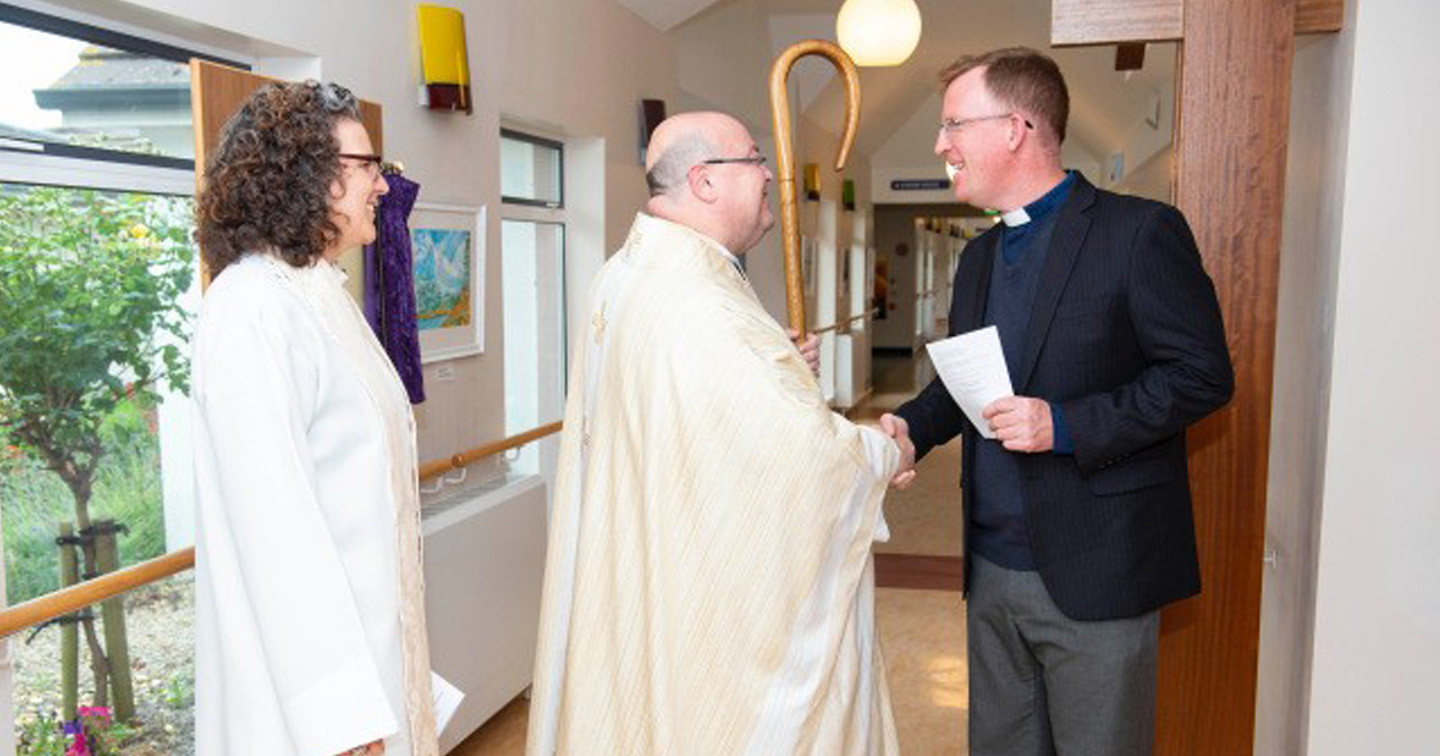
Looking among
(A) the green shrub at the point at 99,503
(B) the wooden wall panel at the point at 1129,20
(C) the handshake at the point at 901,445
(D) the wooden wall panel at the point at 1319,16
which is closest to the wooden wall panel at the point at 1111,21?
(B) the wooden wall panel at the point at 1129,20

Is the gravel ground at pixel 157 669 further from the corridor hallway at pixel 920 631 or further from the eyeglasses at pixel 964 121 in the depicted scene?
the eyeglasses at pixel 964 121

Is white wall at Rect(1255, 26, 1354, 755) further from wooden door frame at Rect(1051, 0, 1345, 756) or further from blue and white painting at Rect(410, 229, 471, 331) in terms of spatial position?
blue and white painting at Rect(410, 229, 471, 331)

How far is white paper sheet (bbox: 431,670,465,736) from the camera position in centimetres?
205

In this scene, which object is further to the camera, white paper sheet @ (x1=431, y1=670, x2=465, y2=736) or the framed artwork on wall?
the framed artwork on wall

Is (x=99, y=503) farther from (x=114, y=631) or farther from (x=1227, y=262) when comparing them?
(x=1227, y=262)

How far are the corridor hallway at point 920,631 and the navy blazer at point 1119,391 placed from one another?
193 centimetres

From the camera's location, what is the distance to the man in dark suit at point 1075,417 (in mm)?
1877

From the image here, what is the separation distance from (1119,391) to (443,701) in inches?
51.7

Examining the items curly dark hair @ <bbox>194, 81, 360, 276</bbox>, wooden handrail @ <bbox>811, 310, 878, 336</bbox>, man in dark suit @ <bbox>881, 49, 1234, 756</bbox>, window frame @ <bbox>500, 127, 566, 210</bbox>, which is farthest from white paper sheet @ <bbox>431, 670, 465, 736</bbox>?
wooden handrail @ <bbox>811, 310, 878, 336</bbox>

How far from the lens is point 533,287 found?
17.1 feet

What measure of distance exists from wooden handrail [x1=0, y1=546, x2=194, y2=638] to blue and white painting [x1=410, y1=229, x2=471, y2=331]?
4.12 feet

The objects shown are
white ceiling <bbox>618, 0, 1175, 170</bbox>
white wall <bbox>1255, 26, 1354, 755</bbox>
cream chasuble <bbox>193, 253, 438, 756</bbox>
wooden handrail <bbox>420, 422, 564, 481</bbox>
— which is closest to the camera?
cream chasuble <bbox>193, 253, 438, 756</bbox>

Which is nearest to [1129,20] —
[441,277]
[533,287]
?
[441,277]

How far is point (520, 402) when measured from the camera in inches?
202
